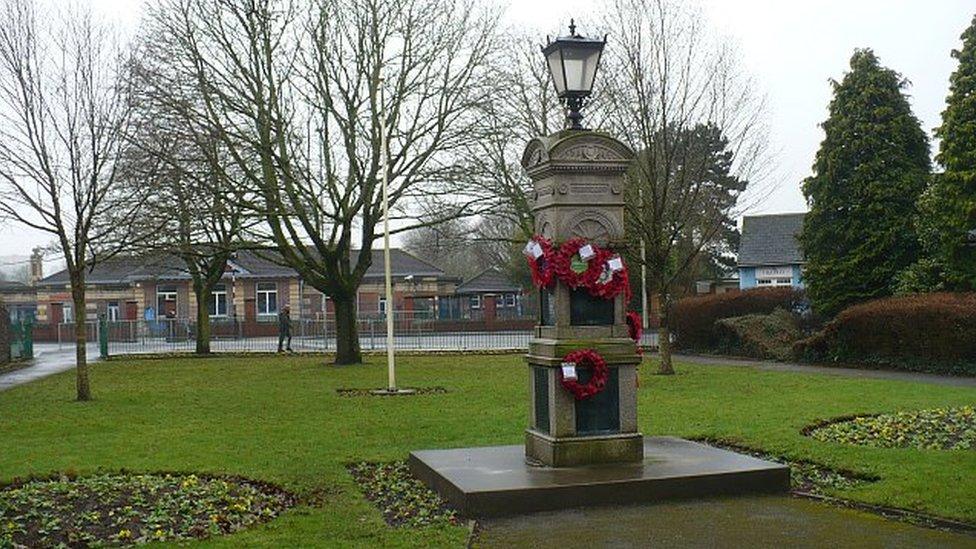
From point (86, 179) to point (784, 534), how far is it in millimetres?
16516

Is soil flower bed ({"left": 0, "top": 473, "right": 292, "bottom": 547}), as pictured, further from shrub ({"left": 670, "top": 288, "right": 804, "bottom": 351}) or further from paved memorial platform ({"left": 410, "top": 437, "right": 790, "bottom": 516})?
shrub ({"left": 670, "top": 288, "right": 804, "bottom": 351})

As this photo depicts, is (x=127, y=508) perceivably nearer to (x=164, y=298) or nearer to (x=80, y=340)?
(x=80, y=340)

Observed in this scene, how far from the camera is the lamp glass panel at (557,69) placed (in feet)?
34.6

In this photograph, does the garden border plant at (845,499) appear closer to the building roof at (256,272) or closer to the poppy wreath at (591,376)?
the poppy wreath at (591,376)

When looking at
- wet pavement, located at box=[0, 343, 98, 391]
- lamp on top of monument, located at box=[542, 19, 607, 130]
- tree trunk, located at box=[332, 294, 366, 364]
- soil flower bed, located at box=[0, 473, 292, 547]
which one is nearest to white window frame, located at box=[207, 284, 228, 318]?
wet pavement, located at box=[0, 343, 98, 391]

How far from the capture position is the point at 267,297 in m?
70.1

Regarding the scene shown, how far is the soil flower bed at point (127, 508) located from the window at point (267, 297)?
60428mm

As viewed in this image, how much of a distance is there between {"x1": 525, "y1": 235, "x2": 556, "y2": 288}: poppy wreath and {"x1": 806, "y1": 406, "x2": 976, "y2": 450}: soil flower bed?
15.6ft

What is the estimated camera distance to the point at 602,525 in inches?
322

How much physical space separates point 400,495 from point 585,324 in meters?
2.56

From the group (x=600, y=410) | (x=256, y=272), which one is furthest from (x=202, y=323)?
(x=600, y=410)

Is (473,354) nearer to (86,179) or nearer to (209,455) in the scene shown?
(86,179)

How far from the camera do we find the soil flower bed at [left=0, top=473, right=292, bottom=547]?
7.92m

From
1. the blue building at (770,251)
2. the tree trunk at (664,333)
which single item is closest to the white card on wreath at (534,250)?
the tree trunk at (664,333)
